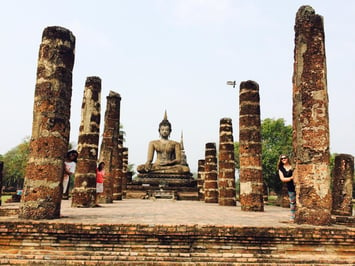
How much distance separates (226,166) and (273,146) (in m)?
17.5

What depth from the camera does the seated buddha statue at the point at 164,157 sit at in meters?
23.6

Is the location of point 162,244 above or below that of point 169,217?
below

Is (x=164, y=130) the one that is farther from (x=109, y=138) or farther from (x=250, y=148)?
(x=250, y=148)

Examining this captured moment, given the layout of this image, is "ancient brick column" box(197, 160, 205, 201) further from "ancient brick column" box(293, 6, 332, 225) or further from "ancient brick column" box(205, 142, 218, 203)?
"ancient brick column" box(293, 6, 332, 225)

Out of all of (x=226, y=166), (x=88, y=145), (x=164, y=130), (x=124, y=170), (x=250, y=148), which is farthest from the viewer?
(x=164, y=130)

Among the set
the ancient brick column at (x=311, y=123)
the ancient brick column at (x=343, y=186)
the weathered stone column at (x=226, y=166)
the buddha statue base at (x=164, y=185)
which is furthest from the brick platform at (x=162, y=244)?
the buddha statue base at (x=164, y=185)

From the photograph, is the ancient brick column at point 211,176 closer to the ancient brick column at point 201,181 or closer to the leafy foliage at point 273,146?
the ancient brick column at point 201,181

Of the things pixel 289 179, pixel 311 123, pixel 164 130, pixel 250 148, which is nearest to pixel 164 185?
pixel 164 130

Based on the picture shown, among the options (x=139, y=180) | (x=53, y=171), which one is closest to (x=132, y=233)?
(x=53, y=171)

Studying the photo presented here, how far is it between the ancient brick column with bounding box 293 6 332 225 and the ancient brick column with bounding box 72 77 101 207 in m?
6.76

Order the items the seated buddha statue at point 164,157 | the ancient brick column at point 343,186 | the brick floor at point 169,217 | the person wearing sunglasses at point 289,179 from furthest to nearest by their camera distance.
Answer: the seated buddha statue at point 164,157
the ancient brick column at point 343,186
the person wearing sunglasses at point 289,179
the brick floor at point 169,217

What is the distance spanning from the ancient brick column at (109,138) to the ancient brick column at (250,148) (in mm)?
5467

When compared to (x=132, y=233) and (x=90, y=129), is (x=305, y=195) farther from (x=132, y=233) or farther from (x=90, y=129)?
(x=90, y=129)

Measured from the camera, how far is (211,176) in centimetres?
1880
